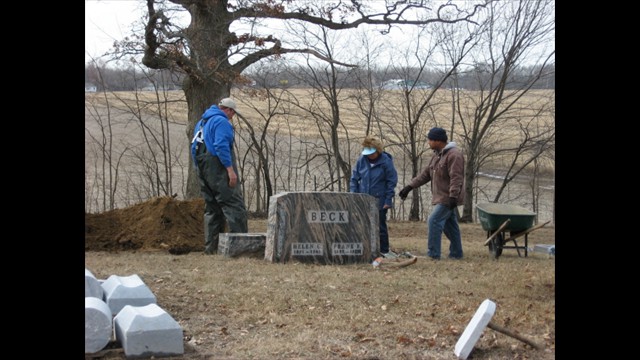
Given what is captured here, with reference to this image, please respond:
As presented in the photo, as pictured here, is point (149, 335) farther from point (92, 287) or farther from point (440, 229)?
point (440, 229)

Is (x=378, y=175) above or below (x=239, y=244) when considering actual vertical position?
above

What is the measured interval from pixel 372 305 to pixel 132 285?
2.06 metres

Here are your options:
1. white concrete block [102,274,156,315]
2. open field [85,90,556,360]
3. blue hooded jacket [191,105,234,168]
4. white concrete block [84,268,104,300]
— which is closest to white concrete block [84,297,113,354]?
open field [85,90,556,360]

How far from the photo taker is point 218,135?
9.66m

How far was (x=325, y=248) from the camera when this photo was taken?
923 cm

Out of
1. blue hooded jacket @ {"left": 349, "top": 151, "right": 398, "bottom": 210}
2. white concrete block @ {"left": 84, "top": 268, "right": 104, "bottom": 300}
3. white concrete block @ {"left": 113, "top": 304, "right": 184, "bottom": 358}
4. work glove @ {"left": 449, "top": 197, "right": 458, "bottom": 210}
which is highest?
blue hooded jacket @ {"left": 349, "top": 151, "right": 398, "bottom": 210}

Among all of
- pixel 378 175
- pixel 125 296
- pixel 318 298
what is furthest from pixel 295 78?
pixel 125 296

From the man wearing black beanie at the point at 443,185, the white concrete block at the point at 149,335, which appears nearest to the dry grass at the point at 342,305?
the white concrete block at the point at 149,335

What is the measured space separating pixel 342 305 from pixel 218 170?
13.0 feet

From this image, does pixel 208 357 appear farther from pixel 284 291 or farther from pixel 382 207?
pixel 382 207

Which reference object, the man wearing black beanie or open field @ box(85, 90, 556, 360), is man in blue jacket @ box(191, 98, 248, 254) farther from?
the man wearing black beanie

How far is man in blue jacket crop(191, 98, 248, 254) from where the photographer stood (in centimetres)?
970

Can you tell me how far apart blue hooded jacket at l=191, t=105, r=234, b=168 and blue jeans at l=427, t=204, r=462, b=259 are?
111 inches
